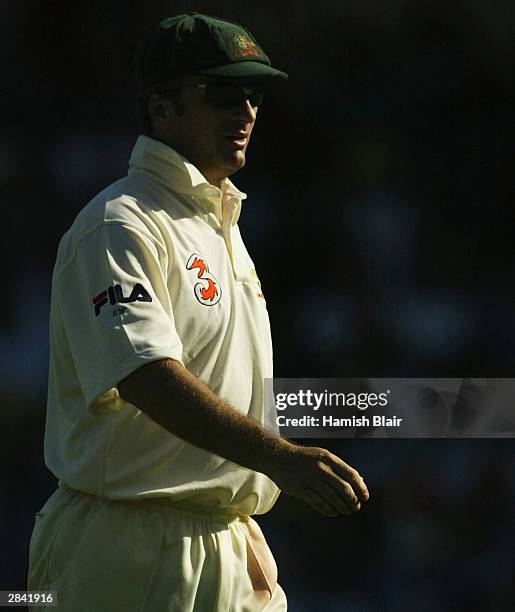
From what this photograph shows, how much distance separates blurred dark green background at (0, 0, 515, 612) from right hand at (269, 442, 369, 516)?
7.64 ft

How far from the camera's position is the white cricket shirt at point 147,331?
5.79ft

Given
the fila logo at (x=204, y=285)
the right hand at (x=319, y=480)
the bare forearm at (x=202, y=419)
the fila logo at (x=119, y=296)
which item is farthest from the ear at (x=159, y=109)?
the right hand at (x=319, y=480)

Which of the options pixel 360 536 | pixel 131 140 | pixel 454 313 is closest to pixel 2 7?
pixel 131 140

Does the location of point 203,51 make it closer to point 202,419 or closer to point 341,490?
point 202,419

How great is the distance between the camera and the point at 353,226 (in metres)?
4.21

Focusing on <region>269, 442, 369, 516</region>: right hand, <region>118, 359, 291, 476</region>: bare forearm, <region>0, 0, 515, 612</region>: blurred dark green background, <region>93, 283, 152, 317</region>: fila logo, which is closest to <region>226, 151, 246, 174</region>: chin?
<region>93, 283, 152, 317</region>: fila logo

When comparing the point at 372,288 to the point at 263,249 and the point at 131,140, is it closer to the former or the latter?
the point at 263,249

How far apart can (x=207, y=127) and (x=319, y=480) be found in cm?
70

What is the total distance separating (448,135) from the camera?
4352 mm

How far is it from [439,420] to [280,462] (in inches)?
90.9

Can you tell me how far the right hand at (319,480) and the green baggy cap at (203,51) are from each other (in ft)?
2.26

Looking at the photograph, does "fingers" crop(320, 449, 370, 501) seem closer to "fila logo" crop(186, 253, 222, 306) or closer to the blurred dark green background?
"fila logo" crop(186, 253, 222, 306)

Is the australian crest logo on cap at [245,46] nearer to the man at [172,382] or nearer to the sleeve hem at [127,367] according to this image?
the man at [172,382]

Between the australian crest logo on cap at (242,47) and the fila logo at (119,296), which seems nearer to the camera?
the fila logo at (119,296)
